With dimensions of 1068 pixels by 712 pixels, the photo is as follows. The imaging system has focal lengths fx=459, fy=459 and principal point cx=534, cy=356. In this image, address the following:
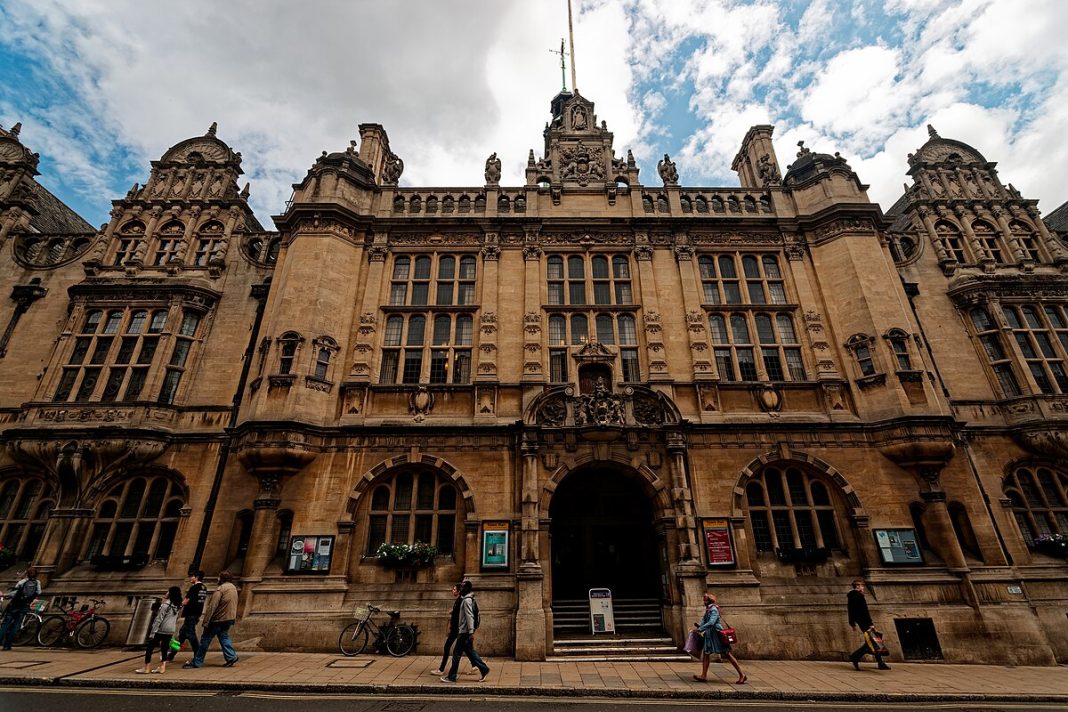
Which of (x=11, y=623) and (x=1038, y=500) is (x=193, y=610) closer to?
(x=11, y=623)

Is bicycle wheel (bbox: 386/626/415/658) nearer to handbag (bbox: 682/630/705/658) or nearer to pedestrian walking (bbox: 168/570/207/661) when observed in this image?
pedestrian walking (bbox: 168/570/207/661)

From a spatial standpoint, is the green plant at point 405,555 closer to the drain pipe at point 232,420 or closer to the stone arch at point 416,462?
the stone arch at point 416,462

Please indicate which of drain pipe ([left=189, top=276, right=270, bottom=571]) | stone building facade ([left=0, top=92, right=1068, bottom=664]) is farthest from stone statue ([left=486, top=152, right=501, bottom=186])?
drain pipe ([left=189, top=276, right=270, bottom=571])

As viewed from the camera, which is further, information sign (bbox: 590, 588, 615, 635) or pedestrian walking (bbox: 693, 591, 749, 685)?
information sign (bbox: 590, 588, 615, 635)

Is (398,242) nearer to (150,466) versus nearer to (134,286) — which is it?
(134,286)

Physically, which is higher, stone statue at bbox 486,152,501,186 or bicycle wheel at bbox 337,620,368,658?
stone statue at bbox 486,152,501,186

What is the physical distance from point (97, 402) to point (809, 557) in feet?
82.8

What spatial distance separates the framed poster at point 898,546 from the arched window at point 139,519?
922 inches

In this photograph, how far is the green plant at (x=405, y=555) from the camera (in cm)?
1451

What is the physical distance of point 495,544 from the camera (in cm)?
1473

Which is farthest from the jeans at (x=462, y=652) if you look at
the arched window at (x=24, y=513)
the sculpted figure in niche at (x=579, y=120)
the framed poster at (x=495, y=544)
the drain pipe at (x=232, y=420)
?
the sculpted figure in niche at (x=579, y=120)

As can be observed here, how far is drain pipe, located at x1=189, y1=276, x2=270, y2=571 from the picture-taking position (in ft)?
50.4

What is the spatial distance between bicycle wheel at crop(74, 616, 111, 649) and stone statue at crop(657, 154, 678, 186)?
26518 millimetres

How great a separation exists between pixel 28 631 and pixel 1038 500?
33.8 metres
